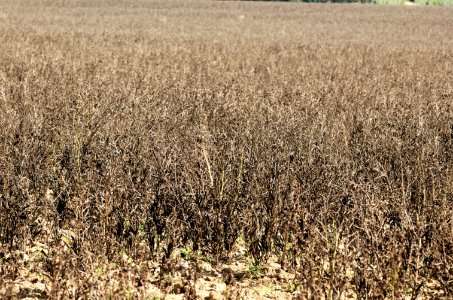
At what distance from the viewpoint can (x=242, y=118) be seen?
5738mm

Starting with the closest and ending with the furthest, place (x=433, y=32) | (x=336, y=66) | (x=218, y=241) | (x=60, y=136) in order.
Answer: (x=218, y=241), (x=60, y=136), (x=336, y=66), (x=433, y=32)

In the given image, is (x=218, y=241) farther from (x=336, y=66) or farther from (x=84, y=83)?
(x=336, y=66)

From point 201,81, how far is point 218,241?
4.80 m

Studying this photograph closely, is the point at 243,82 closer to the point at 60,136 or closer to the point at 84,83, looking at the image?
the point at 84,83

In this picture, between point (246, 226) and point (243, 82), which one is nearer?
point (246, 226)

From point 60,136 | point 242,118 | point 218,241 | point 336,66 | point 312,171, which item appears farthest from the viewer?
point 336,66

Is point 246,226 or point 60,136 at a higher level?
point 60,136

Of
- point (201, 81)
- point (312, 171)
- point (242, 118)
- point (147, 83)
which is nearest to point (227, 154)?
point (312, 171)

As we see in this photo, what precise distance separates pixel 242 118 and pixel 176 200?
85.0 inches

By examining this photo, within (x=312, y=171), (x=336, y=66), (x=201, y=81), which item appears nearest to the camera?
(x=312, y=171)

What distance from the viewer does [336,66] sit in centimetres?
1062

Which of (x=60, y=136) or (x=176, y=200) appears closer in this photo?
(x=176, y=200)

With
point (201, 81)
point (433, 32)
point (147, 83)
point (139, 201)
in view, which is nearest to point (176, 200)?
point (139, 201)

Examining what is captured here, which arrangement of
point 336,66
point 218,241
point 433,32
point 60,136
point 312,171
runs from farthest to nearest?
point 433,32 < point 336,66 < point 60,136 < point 312,171 < point 218,241
